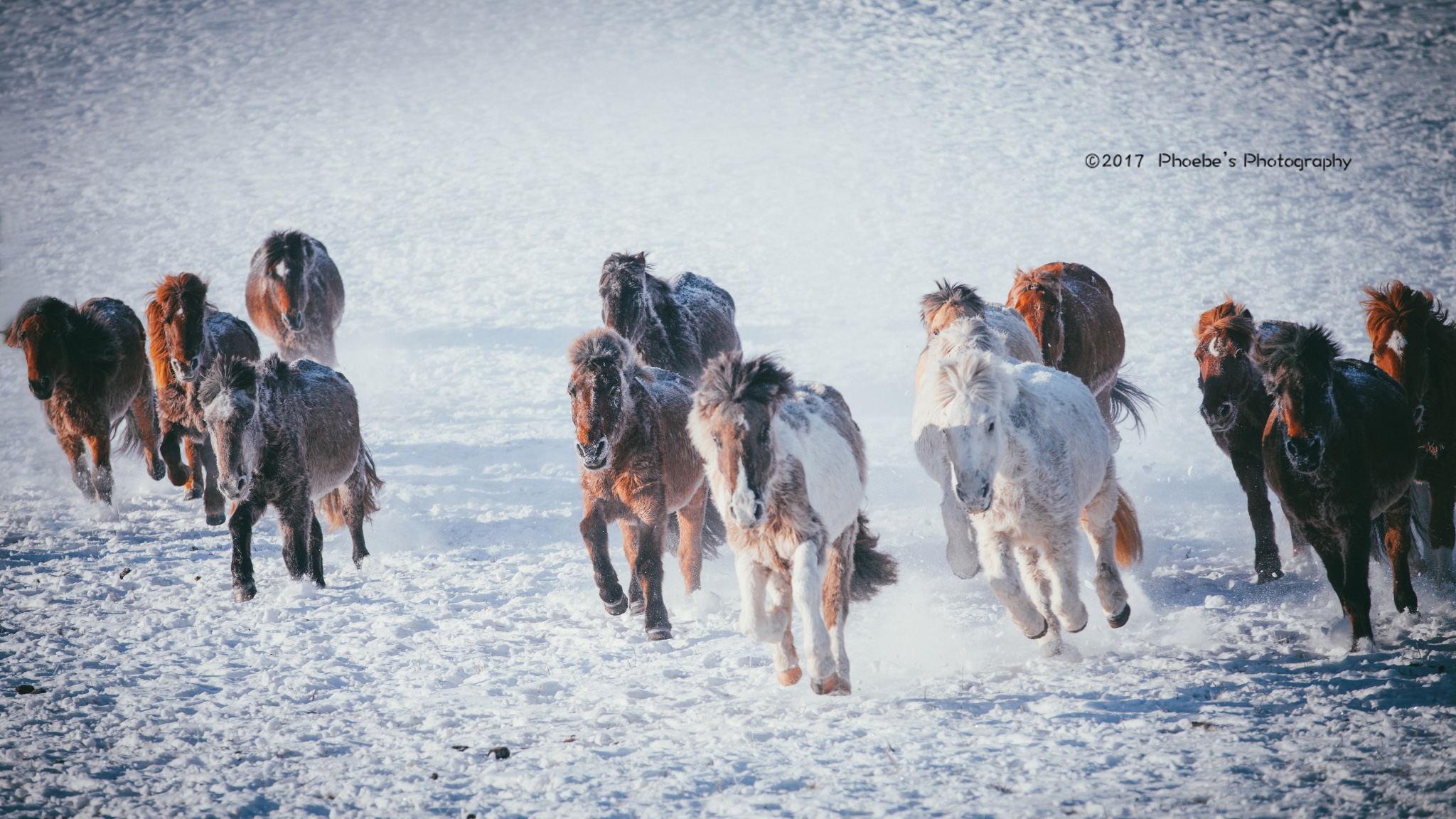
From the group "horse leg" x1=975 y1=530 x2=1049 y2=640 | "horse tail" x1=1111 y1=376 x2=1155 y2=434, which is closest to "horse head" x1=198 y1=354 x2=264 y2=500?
"horse leg" x1=975 y1=530 x2=1049 y2=640

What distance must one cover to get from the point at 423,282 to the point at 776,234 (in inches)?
252

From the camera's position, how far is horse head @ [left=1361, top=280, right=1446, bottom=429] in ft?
19.8

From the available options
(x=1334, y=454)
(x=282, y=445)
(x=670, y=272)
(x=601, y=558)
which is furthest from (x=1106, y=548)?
(x=670, y=272)

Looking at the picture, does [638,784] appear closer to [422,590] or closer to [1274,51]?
[422,590]

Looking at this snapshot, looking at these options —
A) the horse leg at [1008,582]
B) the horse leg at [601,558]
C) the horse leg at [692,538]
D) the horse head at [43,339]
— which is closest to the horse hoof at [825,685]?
the horse leg at [1008,582]

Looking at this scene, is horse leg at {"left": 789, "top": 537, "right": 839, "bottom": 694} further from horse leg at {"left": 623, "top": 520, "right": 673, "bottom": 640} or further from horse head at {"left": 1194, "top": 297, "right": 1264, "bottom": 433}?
horse head at {"left": 1194, "top": 297, "right": 1264, "bottom": 433}

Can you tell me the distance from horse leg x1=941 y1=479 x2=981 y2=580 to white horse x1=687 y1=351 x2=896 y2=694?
0.72m

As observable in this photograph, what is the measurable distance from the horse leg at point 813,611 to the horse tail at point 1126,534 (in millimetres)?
2487

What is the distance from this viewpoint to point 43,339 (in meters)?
7.82

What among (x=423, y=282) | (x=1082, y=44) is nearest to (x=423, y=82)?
(x=423, y=282)

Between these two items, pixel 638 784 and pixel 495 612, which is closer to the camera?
pixel 638 784

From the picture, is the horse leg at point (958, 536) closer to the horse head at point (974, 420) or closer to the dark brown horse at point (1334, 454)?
the horse head at point (974, 420)

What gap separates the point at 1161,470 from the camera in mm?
8805

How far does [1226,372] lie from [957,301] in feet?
6.26
